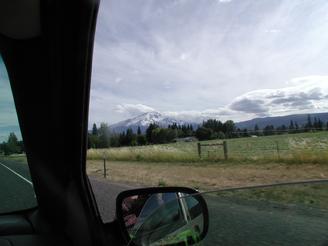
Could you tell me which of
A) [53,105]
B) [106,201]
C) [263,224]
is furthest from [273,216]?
[106,201]

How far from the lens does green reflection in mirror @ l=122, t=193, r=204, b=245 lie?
1.57 metres

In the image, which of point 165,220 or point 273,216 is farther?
point 165,220

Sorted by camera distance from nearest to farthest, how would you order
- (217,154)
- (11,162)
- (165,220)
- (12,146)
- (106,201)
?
(165,220) → (12,146) → (11,162) → (106,201) → (217,154)

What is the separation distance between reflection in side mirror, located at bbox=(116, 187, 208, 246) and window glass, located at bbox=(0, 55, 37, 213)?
763 millimetres

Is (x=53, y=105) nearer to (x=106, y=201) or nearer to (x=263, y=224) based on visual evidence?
(x=263, y=224)

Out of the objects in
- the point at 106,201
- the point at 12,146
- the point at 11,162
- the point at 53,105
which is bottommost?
the point at 106,201

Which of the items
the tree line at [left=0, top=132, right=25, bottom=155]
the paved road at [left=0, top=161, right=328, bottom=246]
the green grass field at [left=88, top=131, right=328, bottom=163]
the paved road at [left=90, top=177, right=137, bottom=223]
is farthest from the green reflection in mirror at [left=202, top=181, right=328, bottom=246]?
the green grass field at [left=88, top=131, right=328, bottom=163]

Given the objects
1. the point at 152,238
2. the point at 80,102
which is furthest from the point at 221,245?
the point at 80,102

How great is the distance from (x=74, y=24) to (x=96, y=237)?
1.20m

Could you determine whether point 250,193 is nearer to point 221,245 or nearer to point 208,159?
point 221,245

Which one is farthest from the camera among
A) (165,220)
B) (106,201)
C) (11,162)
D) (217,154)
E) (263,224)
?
(217,154)

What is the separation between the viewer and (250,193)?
1.51m

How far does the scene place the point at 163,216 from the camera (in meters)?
1.75

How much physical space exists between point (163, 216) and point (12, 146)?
1.23 m
